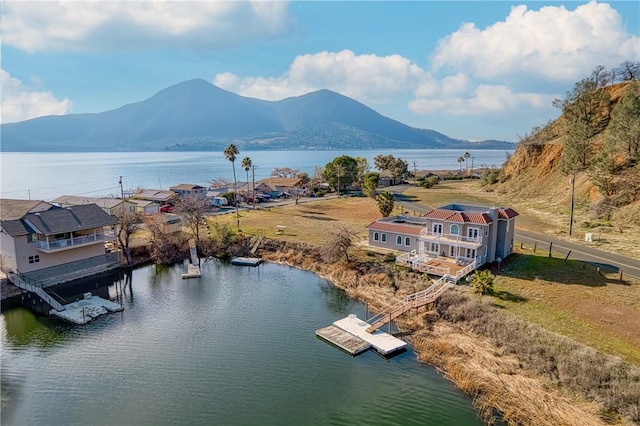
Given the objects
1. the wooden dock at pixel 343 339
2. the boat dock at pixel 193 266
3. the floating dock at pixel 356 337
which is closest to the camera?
the floating dock at pixel 356 337

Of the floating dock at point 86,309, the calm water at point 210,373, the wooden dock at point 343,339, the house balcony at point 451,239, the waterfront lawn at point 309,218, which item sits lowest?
the calm water at point 210,373

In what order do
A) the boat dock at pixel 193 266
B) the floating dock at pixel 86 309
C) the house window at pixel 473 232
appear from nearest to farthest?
the floating dock at pixel 86 309, the house window at pixel 473 232, the boat dock at pixel 193 266

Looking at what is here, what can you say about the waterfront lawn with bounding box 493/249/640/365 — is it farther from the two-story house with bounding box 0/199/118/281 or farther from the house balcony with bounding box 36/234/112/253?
the two-story house with bounding box 0/199/118/281

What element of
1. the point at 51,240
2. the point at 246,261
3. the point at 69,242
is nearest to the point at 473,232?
the point at 246,261

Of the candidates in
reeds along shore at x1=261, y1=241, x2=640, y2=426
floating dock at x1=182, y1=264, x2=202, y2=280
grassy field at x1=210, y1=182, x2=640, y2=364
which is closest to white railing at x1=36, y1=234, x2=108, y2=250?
floating dock at x1=182, y1=264, x2=202, y2=280

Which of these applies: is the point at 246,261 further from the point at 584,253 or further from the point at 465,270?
the point at 584,253

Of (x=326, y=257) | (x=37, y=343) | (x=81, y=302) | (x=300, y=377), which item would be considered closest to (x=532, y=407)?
(x=300, y=377)

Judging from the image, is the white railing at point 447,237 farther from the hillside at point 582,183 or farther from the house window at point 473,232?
the hillside at point 582,183

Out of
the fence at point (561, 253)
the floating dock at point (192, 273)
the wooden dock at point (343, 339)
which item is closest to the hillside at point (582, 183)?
the fence at point (561, 253)
